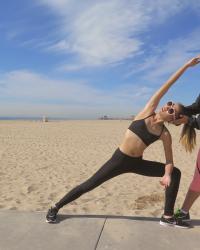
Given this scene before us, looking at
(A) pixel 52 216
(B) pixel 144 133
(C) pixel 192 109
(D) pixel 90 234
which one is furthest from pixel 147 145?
(A) pixel 52 216

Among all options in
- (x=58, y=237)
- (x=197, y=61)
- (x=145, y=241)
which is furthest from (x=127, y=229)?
(x=197, y=61)

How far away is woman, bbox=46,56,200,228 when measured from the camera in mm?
4527

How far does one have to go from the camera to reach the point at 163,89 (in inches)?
179

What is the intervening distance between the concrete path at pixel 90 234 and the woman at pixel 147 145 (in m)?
0.20

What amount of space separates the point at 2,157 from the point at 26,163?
5.59ft

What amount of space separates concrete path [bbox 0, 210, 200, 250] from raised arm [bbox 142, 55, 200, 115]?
1.34 m

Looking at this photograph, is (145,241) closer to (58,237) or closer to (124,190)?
(58,237)

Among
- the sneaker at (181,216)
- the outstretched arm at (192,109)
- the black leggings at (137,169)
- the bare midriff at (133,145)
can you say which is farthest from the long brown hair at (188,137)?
the sneaker at (181,216)

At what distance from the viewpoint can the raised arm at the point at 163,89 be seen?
4480mm

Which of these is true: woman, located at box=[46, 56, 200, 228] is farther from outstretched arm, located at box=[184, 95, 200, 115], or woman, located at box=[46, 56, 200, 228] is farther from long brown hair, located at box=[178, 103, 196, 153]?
long brown hair, located at box=[178, 103, 196, 153]

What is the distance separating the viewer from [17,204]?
693 cm

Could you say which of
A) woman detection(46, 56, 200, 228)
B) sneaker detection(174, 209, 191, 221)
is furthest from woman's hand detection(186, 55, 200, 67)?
sneaker detection(174, 209, 191, 221)

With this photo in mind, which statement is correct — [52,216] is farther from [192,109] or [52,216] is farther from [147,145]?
[192,109]

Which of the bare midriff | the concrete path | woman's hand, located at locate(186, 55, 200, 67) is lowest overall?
the concrete path
